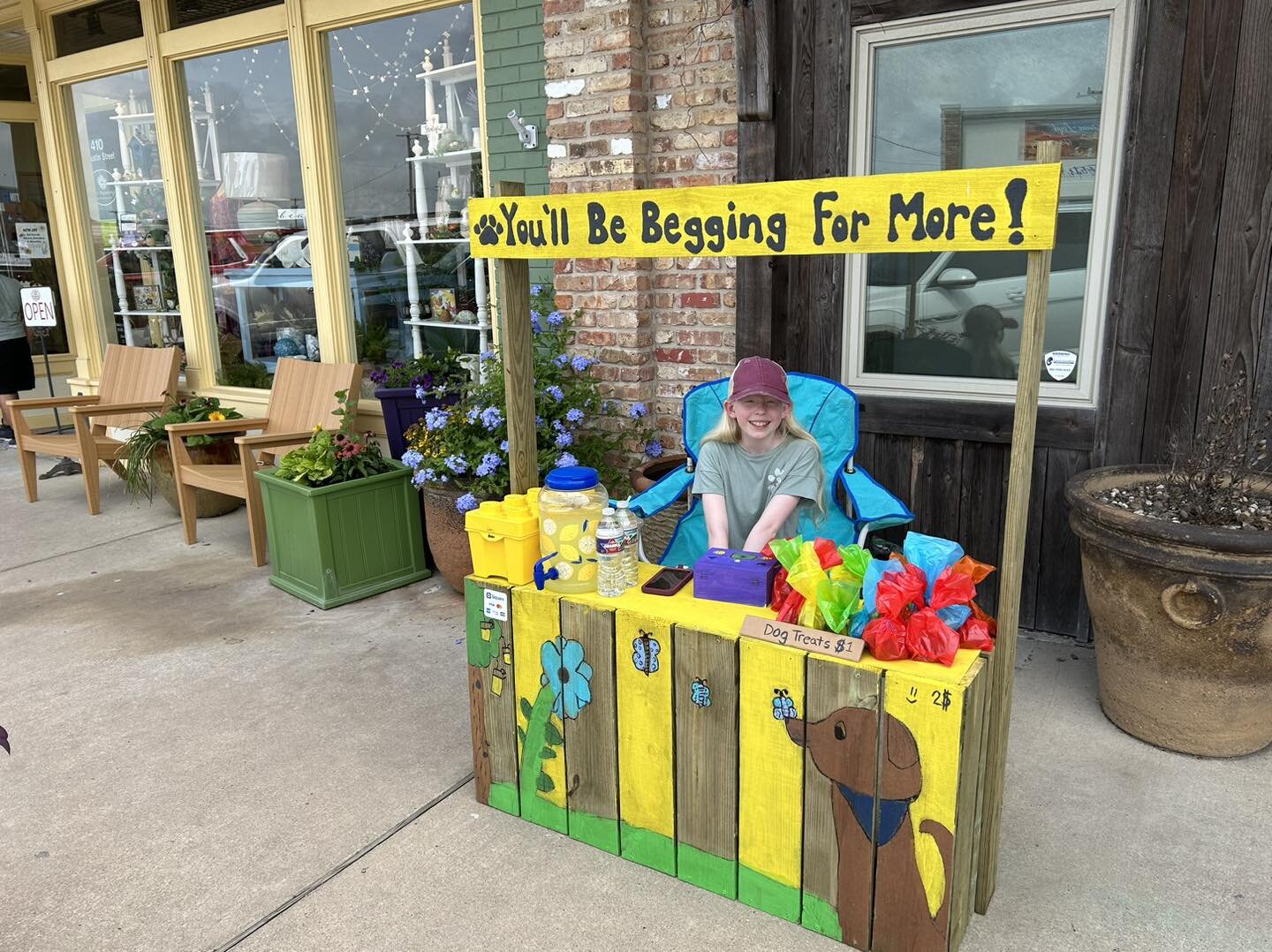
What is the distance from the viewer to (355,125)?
5297mm

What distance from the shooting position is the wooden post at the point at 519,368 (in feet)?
8.02

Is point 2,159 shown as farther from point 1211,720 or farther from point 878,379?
point 1211,720

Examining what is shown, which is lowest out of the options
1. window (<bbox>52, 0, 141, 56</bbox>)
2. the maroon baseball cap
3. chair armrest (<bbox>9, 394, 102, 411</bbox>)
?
chair armrest (<bbox>9, 394, 102, 411</bbox>)

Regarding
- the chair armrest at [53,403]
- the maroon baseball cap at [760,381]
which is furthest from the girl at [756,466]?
the chair armrest at [53,403]

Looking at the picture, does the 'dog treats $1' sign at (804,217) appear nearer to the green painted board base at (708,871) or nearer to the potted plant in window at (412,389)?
the green painted board base at (708,871)

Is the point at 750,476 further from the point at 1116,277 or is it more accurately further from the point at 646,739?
the point at 1116,277

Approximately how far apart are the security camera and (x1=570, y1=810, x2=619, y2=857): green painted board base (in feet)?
10.2

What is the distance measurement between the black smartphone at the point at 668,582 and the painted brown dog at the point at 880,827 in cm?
44

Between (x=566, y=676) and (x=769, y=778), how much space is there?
554mm

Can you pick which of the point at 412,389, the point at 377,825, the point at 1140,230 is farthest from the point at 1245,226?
the point at 412,389

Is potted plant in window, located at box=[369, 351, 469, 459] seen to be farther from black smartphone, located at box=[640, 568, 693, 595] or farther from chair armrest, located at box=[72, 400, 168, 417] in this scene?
black smartphone, located at box=[640, 568, 693, 595]

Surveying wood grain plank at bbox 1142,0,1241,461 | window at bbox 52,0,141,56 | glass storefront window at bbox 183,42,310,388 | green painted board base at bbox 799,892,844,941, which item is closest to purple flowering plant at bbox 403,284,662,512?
wood grain plank at bbox 1142,0,1241,461

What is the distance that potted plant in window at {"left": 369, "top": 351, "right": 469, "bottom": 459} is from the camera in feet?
14.9

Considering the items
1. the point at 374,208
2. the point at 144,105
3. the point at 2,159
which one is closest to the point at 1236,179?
the point at 374,208
